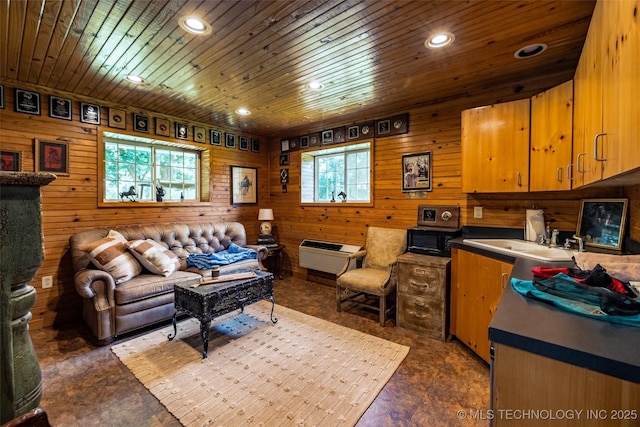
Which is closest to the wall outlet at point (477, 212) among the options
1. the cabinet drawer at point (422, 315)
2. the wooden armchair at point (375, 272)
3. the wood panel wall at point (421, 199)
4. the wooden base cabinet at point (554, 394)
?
the wood panel wall at point (421, 199)

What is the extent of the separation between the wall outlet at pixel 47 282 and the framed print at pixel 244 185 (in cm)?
238

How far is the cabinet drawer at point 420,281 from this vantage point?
273 cm

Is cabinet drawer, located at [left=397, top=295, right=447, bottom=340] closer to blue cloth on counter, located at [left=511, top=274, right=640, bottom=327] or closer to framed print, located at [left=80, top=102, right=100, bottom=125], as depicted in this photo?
blue cloth on counter, located at [left=511, top=274, right=640, bottom=327]

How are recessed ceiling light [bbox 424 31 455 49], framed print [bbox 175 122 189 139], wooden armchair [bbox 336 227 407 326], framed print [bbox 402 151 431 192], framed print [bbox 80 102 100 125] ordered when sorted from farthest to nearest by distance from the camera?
1. framed print [bbox 175 122 189 139]
2. framed print [bbox 402 151 431 192]
3. framed print [bbox 80 102 100 125]
4. wooden armchair [bbox 336 227 407 326]
5. recessed ceiling light [bbox 424 31 455 49]

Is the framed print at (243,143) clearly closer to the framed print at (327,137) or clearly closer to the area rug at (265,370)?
the framed print at (327,137)

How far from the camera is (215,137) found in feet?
14.7

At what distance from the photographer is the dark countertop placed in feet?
2.37

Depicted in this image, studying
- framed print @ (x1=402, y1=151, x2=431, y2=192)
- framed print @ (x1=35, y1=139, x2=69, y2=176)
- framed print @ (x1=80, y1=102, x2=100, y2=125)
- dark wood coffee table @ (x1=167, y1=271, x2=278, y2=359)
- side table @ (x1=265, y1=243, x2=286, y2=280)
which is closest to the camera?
dark wood coffee table @ (x1=167, y1=271, x2=278, y2=359)

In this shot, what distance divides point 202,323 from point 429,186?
9.27 feet

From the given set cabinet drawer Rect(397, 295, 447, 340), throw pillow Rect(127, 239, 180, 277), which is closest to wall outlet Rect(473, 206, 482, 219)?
cabinet drawer Rect(397, 295, 447, 340)

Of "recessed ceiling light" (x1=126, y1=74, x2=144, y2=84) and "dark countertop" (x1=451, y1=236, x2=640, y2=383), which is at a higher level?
"recessed ceiling light" (x1=126, y1=74, x2=144, y2=84)

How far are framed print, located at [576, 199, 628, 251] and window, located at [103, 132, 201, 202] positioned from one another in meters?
4.63

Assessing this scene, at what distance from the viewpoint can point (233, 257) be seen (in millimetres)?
3736

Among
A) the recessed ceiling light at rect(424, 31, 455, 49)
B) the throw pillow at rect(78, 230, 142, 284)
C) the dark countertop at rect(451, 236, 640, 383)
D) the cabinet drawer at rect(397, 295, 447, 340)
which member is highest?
the recessed ceiling light at rect(424, 31, 455, 49)
